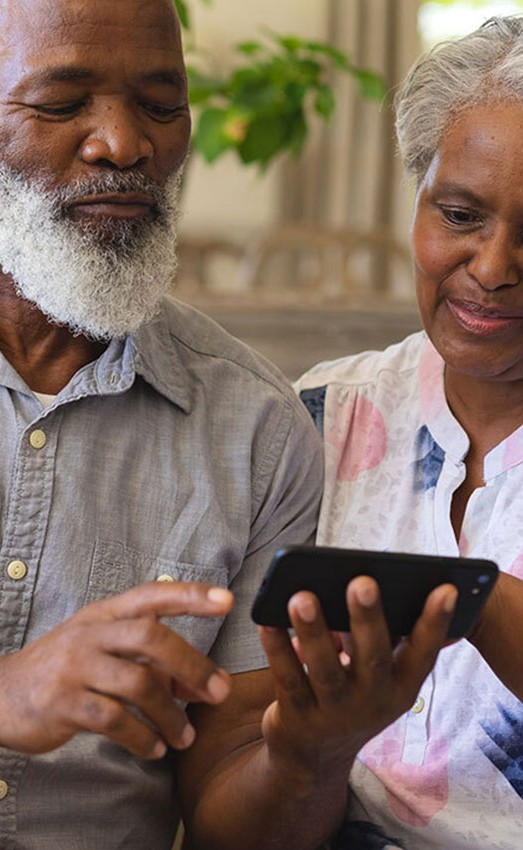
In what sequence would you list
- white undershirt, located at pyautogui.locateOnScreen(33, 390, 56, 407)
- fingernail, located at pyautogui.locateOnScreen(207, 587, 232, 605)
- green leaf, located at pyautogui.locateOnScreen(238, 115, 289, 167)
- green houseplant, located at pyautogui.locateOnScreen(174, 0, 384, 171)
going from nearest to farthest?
1. fingernail, located at pyautogui.locateOnScreen(207, 587, 232, 605)
2. white undershirt, located at pyautogui.locateOnScreen(33, 390, 56, 407)
3. green houseplant, located at pyautogui.locateOnScreen(174, 0, 384, 171)
4. green leaf, located at pyautogui.locateOnScreen(238, 115, 289, 167)

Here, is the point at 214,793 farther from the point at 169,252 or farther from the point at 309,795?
the point at 169,252

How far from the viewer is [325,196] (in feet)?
20.3

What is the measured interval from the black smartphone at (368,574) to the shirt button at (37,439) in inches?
18.0

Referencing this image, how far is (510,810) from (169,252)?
0.75 meters

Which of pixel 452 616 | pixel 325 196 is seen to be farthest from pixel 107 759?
pixel 325 196

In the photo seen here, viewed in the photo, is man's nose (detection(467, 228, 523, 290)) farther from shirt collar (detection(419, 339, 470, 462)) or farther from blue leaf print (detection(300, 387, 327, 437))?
blue leaf print (detection(300, 387, 327, 437))

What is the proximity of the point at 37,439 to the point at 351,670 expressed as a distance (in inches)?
20.4

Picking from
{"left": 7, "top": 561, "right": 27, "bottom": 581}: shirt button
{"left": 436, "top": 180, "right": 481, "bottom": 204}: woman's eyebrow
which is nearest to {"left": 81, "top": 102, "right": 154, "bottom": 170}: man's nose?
{"left": 436, "top": 180, "right": 481, "bottom": 204}: woman's eyebrow

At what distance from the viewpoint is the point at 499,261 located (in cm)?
147

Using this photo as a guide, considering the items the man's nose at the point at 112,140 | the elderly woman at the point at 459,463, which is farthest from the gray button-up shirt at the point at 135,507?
the man's nose at the point at 112,140

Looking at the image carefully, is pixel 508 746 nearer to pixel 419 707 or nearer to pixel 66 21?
pixel 419 707

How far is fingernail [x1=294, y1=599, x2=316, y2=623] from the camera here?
1102 mm

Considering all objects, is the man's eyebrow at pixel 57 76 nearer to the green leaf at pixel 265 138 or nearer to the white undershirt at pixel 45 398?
the white undershirt at pixel 45 398

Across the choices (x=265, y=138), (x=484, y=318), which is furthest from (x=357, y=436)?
(x=265, y=138)
